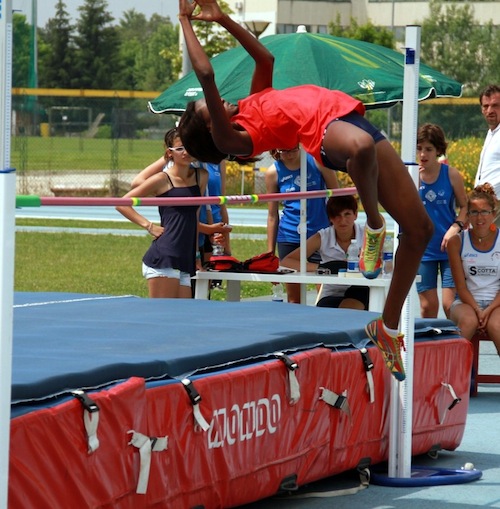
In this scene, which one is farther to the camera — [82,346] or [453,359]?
[453,359]

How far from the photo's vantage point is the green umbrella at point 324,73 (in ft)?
25.3

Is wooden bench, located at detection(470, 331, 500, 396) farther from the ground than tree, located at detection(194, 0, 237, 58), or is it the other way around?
tree, located at detection(194, 0, 237, 58)

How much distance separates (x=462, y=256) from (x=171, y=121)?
1074 inches

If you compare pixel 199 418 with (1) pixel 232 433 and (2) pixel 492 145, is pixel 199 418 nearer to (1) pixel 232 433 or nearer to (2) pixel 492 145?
(1) pixel 232 433

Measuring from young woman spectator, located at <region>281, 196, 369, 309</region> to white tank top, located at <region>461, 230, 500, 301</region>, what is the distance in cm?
69

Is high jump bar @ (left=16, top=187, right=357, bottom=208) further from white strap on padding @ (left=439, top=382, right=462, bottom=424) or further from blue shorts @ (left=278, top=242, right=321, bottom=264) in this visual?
blue shorts @ (left=278, top=242, right=321, bottom=264)

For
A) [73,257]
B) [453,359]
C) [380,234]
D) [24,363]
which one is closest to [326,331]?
[380,234]

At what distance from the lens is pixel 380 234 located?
4.84m

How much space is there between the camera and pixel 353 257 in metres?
6.91

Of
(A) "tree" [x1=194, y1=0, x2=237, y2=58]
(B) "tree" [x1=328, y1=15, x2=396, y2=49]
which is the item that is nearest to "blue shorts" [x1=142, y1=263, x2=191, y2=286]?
(A) "tree" [x1=194, y1=0, x2=237, y2=58]

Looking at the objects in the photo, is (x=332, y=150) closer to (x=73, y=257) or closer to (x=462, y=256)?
(x=462, y=256)

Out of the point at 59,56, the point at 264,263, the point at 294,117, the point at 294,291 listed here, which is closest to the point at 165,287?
the point at 264,263

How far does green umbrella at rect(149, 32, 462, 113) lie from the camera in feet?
25.3

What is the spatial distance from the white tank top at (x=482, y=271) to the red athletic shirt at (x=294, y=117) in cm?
314
